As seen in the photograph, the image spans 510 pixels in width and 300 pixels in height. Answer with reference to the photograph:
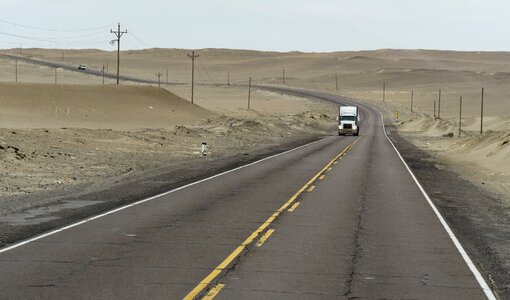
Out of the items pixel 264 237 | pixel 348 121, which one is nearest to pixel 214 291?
pixel 264 237

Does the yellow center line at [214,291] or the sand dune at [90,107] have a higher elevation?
the sand dune at [90,107]

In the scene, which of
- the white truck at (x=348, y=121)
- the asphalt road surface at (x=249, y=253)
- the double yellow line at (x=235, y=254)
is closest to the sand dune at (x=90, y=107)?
the white truck at (x=348, y=121)

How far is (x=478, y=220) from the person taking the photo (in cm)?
1848

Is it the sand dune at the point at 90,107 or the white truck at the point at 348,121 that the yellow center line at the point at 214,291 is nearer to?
the sand dune at the point at 90,107

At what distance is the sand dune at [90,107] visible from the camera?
7125 cm

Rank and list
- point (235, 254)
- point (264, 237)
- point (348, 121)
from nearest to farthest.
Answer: point (235, 254) < point (264, 237) < point (348, 121)

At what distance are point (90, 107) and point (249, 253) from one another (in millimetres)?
70427

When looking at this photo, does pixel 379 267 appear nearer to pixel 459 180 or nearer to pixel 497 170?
pixel 459 180

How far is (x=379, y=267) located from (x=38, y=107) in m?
70.8

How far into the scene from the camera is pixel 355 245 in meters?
13.7

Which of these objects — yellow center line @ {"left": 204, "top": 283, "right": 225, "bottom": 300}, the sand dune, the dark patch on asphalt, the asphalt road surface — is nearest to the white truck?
the sand dune

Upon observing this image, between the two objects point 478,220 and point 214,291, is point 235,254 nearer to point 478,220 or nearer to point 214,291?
point 214,291

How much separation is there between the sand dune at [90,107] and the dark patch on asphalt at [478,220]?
45.7m

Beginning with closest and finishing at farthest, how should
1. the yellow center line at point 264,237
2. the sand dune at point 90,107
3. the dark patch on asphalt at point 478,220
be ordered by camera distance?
1. the dark patch on asphalt at point 478,220
2. the yellow center line at point 264,237
3. the sand dune at point 90,107
